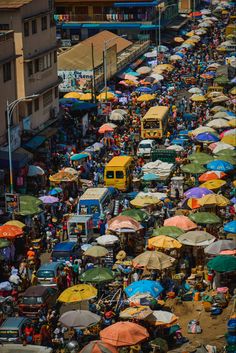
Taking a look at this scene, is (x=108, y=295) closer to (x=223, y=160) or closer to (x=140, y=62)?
(x=223, y=160)

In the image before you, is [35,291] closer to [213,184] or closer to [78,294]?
[78,294]

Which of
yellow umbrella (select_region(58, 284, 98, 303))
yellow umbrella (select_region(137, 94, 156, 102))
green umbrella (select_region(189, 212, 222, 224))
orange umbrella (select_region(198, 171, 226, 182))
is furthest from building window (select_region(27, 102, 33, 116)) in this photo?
yellow umbrella (select_region(58, 284, 98, 303))

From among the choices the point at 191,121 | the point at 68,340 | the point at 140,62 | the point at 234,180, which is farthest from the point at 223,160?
the point at 140,62

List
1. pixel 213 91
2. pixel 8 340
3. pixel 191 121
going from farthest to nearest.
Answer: pixel 213 91 < pixel 191 121 < pixel 8 340

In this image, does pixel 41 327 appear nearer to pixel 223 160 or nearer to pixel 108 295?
pixel 108 295

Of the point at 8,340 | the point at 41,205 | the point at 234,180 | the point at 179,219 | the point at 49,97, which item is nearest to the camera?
the point at 8,340

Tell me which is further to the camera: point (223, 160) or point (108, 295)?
point (223, 160)
